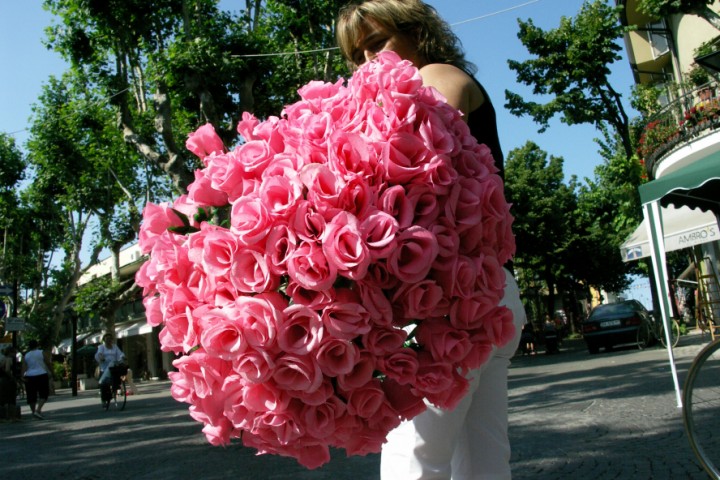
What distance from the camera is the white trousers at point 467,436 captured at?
6.43ft

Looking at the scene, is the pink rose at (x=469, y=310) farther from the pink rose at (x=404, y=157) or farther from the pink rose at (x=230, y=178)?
the pink rose at (x=230, y=178)

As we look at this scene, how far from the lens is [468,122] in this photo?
2.05 metres

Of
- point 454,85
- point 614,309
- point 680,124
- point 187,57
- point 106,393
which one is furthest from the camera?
point 614,309

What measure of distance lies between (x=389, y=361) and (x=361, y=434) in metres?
0.20

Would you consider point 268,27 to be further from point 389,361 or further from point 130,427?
point 389,361

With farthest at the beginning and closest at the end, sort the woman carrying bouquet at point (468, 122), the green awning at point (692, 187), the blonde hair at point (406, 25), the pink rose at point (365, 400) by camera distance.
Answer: the green awning at point (692, 187), the blonde hair at point (406, 25), the woman carrying bouquet at point (468, 122), the pink rose at point (365, 400)

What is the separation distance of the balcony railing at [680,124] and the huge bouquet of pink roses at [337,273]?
17.3 meters

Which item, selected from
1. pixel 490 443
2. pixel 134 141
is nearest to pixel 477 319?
pixel 490 443

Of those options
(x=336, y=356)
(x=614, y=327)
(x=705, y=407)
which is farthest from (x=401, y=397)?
(x=614, y=327)

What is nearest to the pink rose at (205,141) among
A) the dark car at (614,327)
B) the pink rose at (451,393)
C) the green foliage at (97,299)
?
the pink rose at (451,393)

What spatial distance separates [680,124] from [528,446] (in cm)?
1455

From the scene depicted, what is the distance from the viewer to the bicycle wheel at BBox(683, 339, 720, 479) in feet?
13.0

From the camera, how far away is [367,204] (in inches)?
57.7

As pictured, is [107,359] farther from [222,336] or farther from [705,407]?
[222,336]
